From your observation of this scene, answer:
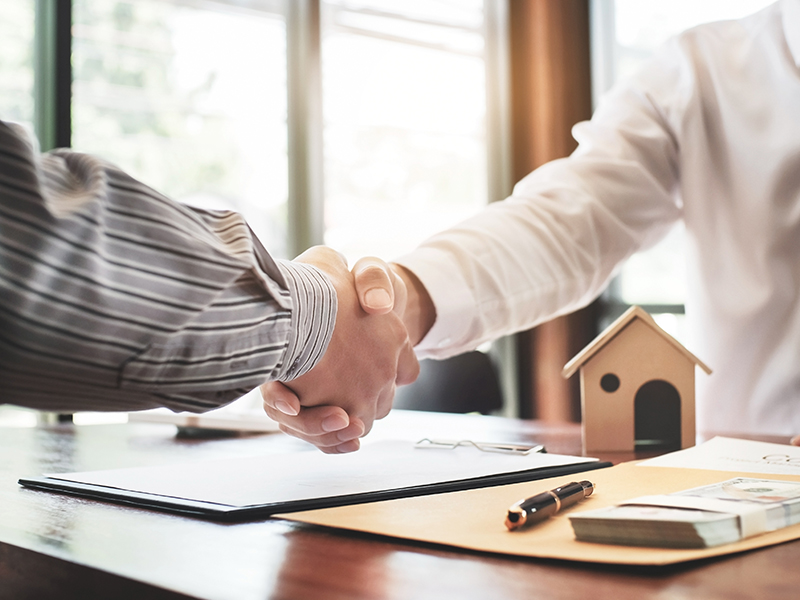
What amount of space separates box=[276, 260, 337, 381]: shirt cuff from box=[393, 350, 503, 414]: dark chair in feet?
3.99

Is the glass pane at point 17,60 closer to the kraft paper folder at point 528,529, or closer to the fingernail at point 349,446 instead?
the fingernail at point 349,446

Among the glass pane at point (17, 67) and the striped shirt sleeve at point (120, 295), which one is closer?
the striped shirt sleeve at point (120, 295)

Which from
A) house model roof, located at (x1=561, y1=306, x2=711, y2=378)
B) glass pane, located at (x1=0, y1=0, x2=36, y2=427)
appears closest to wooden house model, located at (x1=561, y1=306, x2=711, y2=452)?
house model roof, located at (x1=561, y1=306, x2=711, y2=378)

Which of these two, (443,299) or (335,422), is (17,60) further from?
(335,422)

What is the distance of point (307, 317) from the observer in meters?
0.68

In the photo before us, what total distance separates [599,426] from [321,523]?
485mm

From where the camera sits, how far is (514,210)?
1.28 metres

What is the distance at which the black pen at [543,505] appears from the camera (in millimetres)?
443

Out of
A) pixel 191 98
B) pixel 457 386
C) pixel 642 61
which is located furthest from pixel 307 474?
pixel 642 61

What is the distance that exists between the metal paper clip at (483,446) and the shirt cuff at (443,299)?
25 cm

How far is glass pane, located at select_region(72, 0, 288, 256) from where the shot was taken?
289 centimetres

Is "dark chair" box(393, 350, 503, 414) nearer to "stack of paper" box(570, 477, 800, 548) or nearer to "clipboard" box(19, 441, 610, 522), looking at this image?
"clipboard" box(19, 441, 610, 522)

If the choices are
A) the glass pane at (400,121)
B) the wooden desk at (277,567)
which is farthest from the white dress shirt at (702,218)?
the glass pane at (400,121)

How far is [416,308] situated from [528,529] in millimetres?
634
